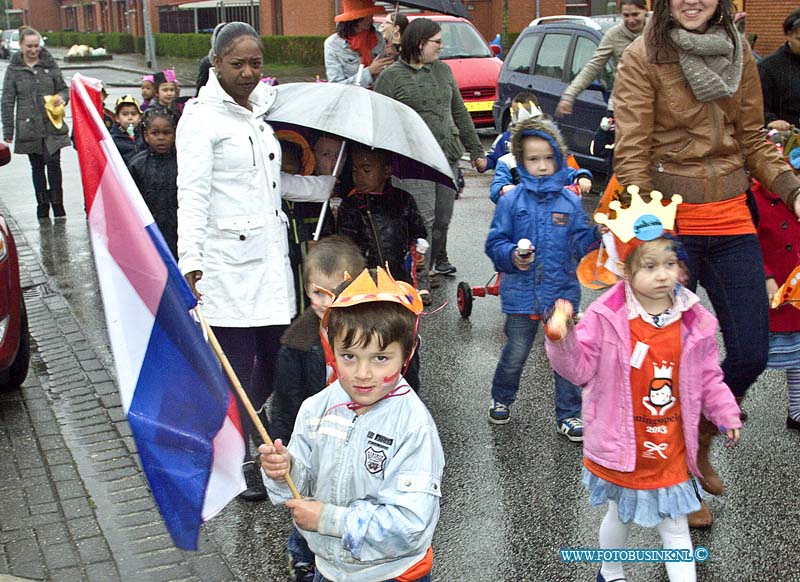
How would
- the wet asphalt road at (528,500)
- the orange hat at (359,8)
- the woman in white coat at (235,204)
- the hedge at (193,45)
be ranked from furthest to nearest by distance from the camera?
the hedge at (193,45) < the orange hat at (359,8) < the woman in white coat at (235,204) < the wet asphalt road at (528,500)

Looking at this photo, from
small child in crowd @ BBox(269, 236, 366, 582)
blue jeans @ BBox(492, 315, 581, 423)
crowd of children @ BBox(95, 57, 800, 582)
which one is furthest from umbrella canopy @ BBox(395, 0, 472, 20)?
small child in crowd @ BBox(269, 236, 366, 582)

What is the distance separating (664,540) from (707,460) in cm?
90

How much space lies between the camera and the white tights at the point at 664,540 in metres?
3.60

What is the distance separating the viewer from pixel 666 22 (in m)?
4.05

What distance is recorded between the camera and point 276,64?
131 ft

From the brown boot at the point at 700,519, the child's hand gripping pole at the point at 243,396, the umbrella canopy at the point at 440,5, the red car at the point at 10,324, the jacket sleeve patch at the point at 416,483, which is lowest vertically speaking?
the brown boot at the point at 700,519

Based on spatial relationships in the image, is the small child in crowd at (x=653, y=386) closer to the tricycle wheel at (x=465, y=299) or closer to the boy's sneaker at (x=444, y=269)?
the tricycle wheel at (x=465, y=299)

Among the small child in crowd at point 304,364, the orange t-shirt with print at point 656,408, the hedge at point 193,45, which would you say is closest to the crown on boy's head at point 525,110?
the small child in crowd at point 304,364

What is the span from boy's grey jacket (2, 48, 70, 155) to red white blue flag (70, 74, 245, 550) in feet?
29.9

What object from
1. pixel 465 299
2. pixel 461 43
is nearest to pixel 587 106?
pixel 465 299

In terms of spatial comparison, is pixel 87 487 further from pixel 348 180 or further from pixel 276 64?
pixel 276 64

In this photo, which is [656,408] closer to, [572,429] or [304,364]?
[304,364]

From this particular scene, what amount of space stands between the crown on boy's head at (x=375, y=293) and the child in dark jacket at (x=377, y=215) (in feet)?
6.85

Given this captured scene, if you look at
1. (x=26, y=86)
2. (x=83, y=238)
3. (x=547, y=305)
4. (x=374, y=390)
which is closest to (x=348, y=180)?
(x=547, y=305)
